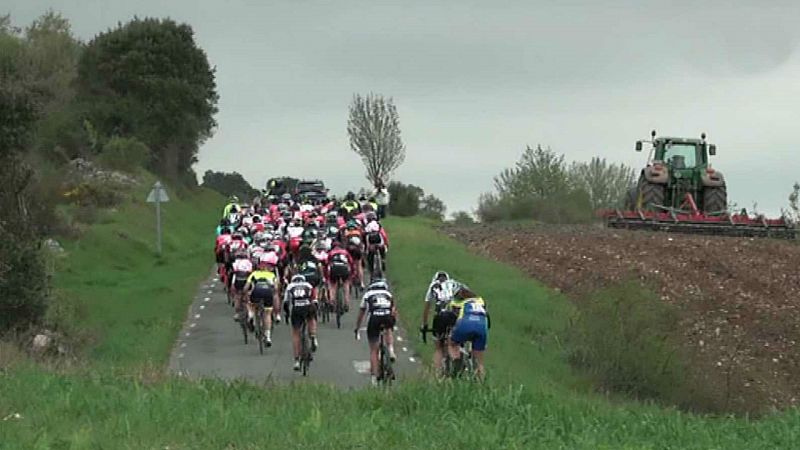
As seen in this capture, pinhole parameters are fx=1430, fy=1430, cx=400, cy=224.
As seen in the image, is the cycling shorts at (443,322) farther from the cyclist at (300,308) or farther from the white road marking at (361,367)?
the cyclist at (300,308)

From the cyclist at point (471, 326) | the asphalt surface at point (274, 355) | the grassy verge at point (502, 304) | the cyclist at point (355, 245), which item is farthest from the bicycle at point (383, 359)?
the cyclist at point (355, 245)

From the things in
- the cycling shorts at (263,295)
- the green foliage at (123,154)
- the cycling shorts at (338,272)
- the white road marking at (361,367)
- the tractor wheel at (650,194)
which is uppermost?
the green foliage at (123,154)

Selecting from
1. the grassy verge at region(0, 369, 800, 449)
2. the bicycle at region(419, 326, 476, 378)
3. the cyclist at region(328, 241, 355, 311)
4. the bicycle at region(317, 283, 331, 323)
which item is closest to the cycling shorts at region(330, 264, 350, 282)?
→ the cyclist at region(328, 241, 355, 311)

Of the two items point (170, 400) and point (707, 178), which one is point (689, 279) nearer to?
point (707, 178)

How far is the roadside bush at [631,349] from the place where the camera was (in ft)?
84.5

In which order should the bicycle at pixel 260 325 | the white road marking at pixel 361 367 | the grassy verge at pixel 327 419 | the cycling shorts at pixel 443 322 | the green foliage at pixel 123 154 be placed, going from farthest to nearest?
the green foliage at pixel 123 154
the bicycle at pixel 260 325
the white road marking at pixel 361 367
the cycling shorts at pixel 443 322
the grassy verge at pixel 327 419

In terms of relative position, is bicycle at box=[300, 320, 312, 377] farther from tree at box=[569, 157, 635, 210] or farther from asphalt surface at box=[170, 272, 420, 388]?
tree at box=[569, 157, 635, 210]

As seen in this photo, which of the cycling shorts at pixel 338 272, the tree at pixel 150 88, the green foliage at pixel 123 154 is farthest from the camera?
the tree at pixel 150 88

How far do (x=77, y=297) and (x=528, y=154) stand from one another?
54.0 metres

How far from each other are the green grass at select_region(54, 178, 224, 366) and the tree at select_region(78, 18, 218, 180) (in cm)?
670

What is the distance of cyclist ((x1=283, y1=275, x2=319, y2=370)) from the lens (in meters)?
23.1

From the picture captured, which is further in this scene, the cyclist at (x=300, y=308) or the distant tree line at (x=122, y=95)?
the distant tree line at (x=122, y=95)

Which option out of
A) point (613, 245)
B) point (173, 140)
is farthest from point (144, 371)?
point (173, 140)

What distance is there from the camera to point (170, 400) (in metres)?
14.7
